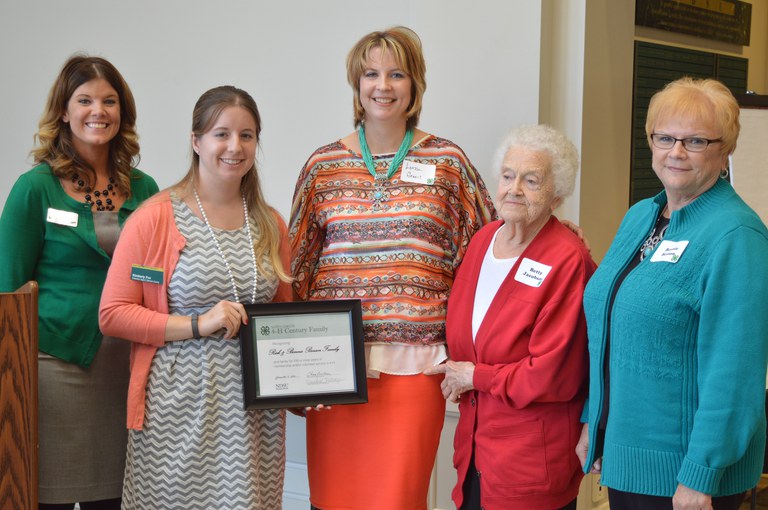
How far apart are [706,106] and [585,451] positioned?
0.96 m

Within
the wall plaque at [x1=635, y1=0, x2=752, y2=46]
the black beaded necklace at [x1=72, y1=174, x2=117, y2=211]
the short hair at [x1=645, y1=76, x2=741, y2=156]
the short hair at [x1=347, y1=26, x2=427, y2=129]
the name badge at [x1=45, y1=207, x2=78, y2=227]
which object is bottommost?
the name badge at [x1=45, y1=207, x2=78, y2=227]

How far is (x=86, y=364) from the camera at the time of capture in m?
2.63

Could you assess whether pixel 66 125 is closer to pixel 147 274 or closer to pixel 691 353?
pixel 147 274

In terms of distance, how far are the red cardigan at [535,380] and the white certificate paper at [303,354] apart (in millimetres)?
415

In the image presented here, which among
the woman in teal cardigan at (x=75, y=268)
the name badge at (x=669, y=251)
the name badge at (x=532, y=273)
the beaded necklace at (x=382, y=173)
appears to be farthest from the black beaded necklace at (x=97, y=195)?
the name badge at (x=669, y=251)

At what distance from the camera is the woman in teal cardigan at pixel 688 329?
1.79 metres

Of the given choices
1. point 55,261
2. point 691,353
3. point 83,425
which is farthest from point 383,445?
point 55,261

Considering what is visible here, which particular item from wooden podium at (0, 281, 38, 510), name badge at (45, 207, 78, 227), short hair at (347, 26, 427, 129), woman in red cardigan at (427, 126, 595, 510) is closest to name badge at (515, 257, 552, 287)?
woman in red cardigan at (427, 126, 595, 510)

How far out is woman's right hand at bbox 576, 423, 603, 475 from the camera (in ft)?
7.22

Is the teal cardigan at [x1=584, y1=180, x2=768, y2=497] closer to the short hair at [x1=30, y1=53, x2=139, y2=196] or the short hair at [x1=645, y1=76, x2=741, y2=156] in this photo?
the short hair at [x1=645, y1=76, x2=741, y2=156]

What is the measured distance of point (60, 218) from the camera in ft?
8.38

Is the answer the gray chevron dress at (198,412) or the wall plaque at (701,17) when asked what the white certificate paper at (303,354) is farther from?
the wall plaque at (701,17)

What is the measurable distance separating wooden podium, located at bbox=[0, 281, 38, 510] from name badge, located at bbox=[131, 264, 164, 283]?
1.94 feet

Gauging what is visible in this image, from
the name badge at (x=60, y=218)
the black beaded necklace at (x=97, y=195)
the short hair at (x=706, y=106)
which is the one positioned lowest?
the name badge at (x=60, y=218)
